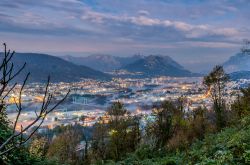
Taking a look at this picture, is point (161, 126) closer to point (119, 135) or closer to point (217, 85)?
point (119, 135)

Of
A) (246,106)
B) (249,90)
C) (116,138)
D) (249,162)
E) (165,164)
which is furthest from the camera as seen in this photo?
(116,138)

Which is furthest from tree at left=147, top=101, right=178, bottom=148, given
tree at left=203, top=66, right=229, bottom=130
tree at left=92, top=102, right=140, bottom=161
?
tree at left=203, top=66, right=229, bottom=130

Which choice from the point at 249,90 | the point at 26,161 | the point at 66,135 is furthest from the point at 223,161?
the point at 66,135

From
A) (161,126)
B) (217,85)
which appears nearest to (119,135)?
(161,126)

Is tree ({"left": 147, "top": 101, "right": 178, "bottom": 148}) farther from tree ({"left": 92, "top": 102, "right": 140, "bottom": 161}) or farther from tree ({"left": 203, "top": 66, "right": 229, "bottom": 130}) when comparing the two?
tree ({"left": 203, "top": 66, "right": 229, "bottom": 130})

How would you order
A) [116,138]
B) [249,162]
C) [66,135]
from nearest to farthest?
1. [249,162]
2. [116,138]
3. [66,135]

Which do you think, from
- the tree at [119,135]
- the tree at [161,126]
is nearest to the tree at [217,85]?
the tree at [161,126]

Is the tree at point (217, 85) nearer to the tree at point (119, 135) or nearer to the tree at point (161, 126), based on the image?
the tree at point (161, 126)

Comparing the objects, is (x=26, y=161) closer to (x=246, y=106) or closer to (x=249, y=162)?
(x=249, y=162)
